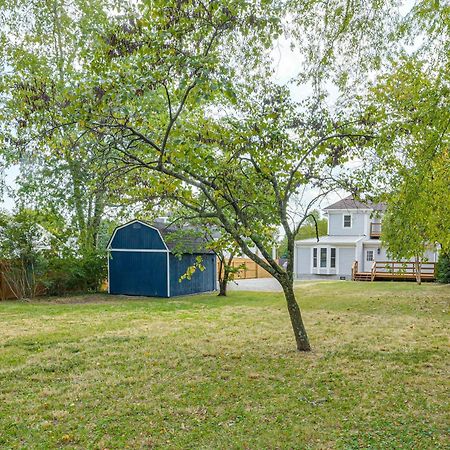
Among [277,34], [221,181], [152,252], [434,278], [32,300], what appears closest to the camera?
[277,34]

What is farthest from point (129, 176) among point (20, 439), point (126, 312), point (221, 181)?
point (126, 312)

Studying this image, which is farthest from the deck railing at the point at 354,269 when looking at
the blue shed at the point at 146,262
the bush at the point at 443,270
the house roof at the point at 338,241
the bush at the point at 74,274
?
the bush at the point at 74,274

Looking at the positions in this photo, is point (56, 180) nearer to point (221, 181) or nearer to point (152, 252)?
point (221, 181)

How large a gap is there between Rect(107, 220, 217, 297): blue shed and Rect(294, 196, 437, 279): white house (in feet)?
35.2

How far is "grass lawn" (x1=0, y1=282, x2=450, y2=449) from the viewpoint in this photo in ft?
11.8

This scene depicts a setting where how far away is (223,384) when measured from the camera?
4910 mm

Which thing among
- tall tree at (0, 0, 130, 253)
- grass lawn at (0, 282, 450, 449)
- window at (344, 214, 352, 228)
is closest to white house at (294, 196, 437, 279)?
window at (344, 214, 352, 228)

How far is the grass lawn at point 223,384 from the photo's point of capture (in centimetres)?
359

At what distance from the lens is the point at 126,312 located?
1103cm

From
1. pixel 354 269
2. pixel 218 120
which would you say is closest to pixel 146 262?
pixel 218 120

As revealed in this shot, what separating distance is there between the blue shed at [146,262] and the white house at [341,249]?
10.7 meters

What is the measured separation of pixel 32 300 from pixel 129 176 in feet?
32.2

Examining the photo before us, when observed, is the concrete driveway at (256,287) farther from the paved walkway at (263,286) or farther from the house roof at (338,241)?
the house roof at (338,241)

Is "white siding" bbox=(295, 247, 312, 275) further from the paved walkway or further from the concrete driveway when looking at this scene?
the concrete driveway
